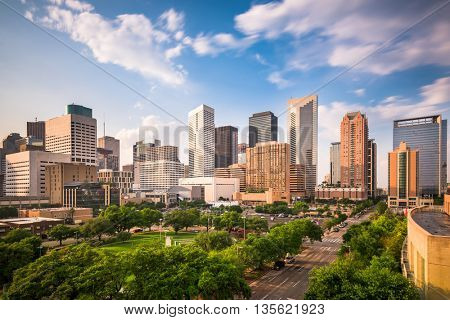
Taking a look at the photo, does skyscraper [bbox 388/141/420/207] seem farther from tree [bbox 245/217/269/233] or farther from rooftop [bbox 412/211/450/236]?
rooftop [bbox 412/211/450/236]

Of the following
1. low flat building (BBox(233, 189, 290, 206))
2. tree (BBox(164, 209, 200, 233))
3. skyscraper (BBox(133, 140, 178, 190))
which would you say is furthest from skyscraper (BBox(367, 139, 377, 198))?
tree (BBox(164, 209, 200, 233))

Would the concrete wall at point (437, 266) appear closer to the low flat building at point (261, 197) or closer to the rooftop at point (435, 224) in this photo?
the rooftop at point (435, 224)

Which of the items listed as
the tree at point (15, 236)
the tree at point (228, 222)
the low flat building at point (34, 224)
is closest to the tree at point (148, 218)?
the tree at point (228, 222)

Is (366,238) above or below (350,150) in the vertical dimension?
below

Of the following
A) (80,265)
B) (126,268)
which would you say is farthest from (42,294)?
(126,268)

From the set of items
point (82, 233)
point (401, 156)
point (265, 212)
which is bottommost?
point (265, 212)
